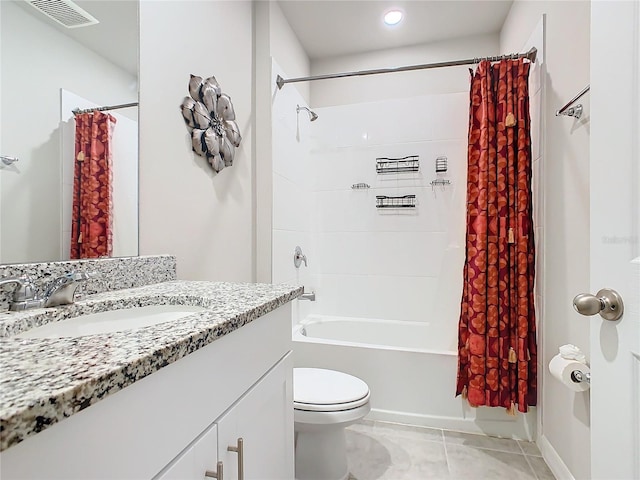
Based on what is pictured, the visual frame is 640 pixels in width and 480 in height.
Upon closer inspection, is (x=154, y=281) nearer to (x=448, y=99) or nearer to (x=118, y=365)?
(x=118, y=365)

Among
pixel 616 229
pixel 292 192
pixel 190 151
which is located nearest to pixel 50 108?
pixel 190 151

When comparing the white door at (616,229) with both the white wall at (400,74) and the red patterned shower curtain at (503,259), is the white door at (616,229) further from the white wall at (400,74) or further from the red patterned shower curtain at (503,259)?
the white wall at (400,74)

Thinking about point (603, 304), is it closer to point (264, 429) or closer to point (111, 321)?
point (264, 429)

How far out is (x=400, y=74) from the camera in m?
2.73

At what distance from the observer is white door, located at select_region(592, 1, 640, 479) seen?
0.62m

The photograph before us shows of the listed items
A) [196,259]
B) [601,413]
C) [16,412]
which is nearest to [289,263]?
[196,259]

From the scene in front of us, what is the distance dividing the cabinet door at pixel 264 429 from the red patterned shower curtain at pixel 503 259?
49.3 inches

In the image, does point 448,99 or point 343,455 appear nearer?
point 343,455

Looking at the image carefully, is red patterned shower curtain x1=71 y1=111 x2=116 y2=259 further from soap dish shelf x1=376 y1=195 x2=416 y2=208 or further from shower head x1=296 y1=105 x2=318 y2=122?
soap dish shelf x1=376 y1=195 x2=416 y2=208

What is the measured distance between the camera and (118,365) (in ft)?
1.41

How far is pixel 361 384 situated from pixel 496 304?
33.4 inches

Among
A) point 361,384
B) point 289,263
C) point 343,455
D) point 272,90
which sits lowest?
point 343,455

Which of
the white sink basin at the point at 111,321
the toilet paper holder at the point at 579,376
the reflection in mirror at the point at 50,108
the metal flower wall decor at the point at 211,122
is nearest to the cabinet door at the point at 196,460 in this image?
the white sink basin at the point at 111,321

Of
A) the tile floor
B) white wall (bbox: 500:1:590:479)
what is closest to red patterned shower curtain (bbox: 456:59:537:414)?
white wall (bbox: 500:1:590:479)
